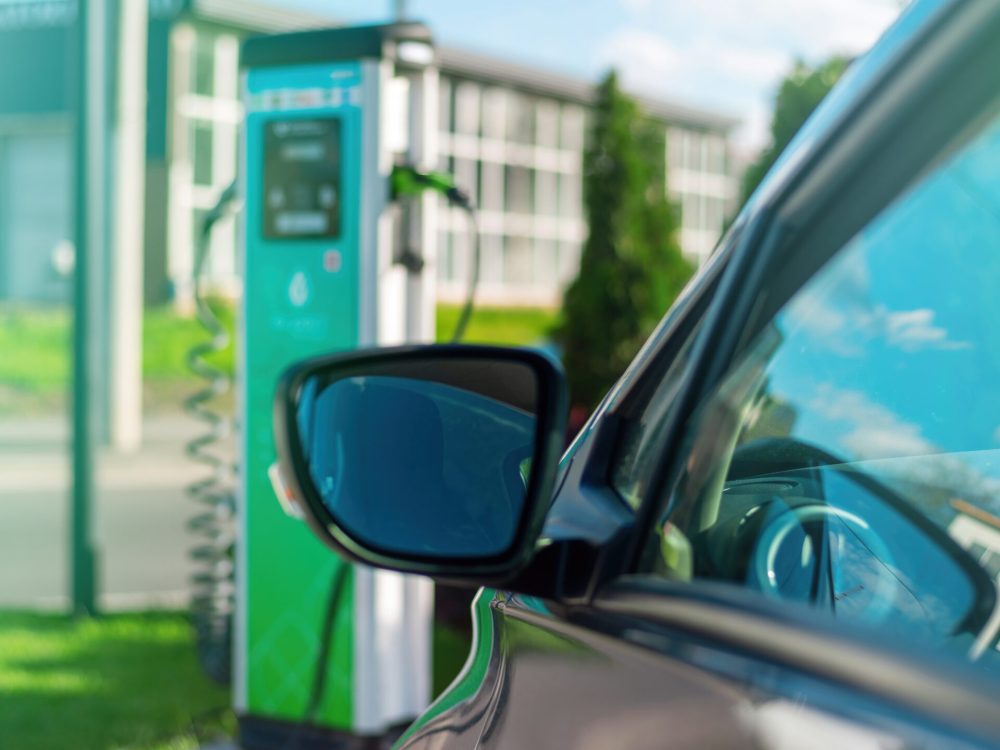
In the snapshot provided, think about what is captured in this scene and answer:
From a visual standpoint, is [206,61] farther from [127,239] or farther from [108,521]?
[108,521]

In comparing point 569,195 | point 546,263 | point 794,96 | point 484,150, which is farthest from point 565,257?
point 794,96

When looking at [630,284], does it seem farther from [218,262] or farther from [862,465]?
[218,262]

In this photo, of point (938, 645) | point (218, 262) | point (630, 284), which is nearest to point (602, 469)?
point (938, 645)

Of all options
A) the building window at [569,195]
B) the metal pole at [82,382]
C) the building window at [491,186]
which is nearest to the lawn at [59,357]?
the building window at [491,186]

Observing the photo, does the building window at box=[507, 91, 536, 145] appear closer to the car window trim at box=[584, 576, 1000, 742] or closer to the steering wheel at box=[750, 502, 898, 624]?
the steering wheel at box=[750, 502, 898, 624]

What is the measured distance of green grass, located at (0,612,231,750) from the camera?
4.20m

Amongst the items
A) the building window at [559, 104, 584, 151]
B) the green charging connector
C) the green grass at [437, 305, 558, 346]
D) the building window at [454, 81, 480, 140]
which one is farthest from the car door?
the building window at [559, 104, 584, 151]

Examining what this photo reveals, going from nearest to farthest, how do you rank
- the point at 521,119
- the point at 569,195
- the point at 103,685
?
the point at 103,685, the point at 521,119, the point at 569,195

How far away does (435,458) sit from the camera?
1141 millimetres

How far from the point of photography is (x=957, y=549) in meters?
0.94

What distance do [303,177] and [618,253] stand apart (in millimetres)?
5969

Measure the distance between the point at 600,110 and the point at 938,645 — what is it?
33.4 ft

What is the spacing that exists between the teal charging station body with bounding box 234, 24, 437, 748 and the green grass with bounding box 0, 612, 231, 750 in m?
0.58

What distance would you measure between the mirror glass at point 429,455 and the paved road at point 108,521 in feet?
15.4
